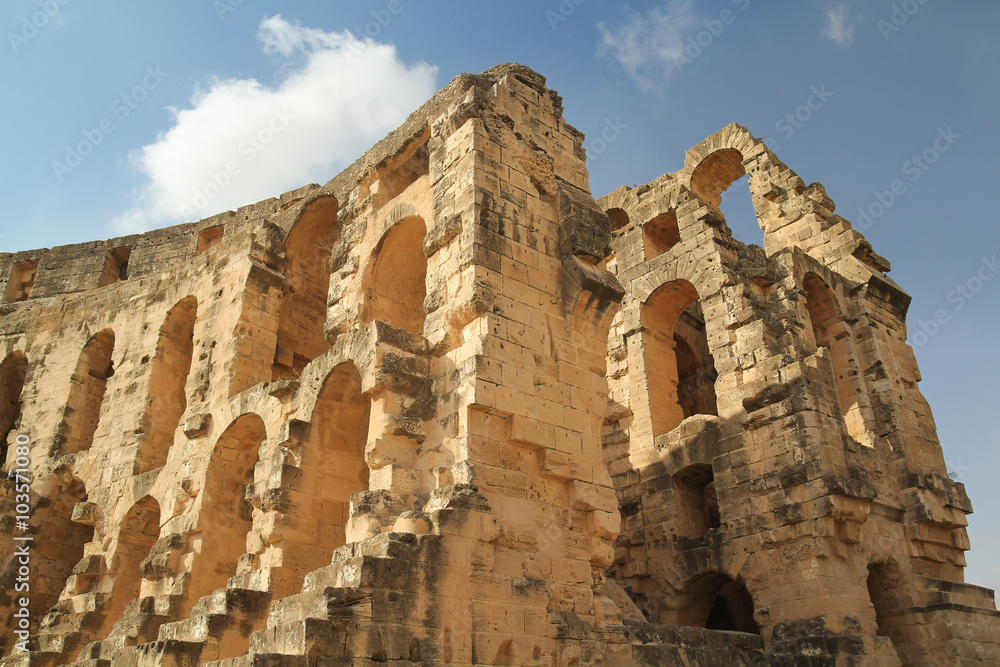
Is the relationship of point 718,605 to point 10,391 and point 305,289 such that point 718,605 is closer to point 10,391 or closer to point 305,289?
point 305,289

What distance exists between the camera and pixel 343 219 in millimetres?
10438

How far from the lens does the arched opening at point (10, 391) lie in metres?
14.6

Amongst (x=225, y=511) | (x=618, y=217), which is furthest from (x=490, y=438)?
(x=618, y=217)

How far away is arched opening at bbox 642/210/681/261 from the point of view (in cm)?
1301

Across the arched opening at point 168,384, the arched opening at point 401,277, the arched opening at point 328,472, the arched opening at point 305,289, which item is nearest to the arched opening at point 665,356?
the arched opening at point 401,277

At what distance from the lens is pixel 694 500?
1089cm

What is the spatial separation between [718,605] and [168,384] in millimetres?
9336

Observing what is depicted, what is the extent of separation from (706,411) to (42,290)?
49.7ft

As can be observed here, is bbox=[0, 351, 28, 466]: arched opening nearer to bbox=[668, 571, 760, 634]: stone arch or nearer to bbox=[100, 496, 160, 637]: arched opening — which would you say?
bbox=[100, 496, 160, 637]: arched opening

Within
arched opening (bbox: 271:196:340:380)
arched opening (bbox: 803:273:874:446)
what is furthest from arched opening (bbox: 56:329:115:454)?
arched opening (bbox: 803:273:874:446)

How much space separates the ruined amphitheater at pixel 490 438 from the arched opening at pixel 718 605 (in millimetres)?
47

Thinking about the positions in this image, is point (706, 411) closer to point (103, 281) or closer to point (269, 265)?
point (269, 265)

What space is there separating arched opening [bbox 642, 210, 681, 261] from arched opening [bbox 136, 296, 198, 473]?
7.60 meters

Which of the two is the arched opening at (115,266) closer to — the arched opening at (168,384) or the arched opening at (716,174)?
the arched opening at (168,384)
